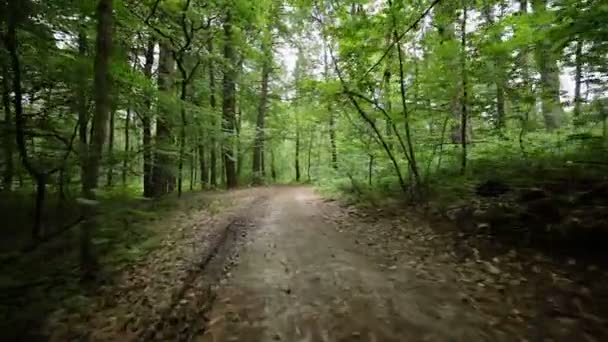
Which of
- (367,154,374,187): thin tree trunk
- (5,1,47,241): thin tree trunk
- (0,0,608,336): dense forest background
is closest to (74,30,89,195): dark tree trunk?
(0,0,608,336): dense forest background

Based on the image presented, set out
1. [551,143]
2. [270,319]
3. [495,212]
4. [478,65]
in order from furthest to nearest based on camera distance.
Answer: [551,143]
[478,65]
[495,212]
[270,319]

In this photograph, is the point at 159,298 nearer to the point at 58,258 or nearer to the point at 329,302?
the point at 329,302

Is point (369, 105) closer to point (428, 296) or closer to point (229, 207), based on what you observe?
point (229, 207)

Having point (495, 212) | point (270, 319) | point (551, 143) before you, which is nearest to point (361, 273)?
point (270, 319)

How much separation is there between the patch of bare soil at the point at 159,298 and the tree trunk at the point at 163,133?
389 cm

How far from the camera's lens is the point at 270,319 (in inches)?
165

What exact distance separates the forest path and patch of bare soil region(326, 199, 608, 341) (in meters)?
0.21

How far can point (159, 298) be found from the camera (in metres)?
4.94

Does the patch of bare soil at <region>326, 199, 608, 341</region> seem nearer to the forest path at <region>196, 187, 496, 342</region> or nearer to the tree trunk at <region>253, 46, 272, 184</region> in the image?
the forest path at <region>196, 187, 496, 342</region>

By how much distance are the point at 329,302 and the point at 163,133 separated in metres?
10.2

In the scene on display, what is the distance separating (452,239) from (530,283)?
203 centimetres

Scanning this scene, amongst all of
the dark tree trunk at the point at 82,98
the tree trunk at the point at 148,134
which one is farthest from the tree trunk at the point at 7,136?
the tree trunk at the point at 148,134

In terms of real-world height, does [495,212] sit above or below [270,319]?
above

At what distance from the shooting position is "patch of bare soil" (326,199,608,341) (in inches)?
149
